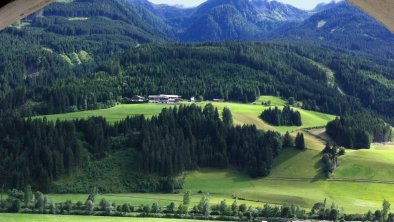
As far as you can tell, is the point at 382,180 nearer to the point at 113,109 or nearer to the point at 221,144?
the point at 221,144

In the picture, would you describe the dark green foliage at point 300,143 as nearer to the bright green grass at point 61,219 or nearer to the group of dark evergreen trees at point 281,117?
the group of dark evergreen trees at point 281,117

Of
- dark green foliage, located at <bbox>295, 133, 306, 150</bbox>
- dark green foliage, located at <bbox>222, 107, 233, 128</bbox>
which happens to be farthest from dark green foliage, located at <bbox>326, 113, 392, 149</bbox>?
dark green foliage, located at <bbox>222, 107, 233, 128</bbox>

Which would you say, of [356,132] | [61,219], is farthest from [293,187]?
[61,219]

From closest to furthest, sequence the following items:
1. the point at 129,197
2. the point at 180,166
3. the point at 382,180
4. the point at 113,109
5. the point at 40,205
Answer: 1. the point at 40,205
2. the point at 129,197
3. the point at 382,180
4. the point at 180,166
5. the point at 113,109

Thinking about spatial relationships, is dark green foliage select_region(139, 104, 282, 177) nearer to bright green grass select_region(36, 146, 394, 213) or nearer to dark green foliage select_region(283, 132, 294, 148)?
dark green foliage select_region(283, 132, 294, 148)

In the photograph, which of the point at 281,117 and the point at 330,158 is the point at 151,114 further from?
the point at 330,158

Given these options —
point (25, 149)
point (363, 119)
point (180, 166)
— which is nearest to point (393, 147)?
point (363, 119)
